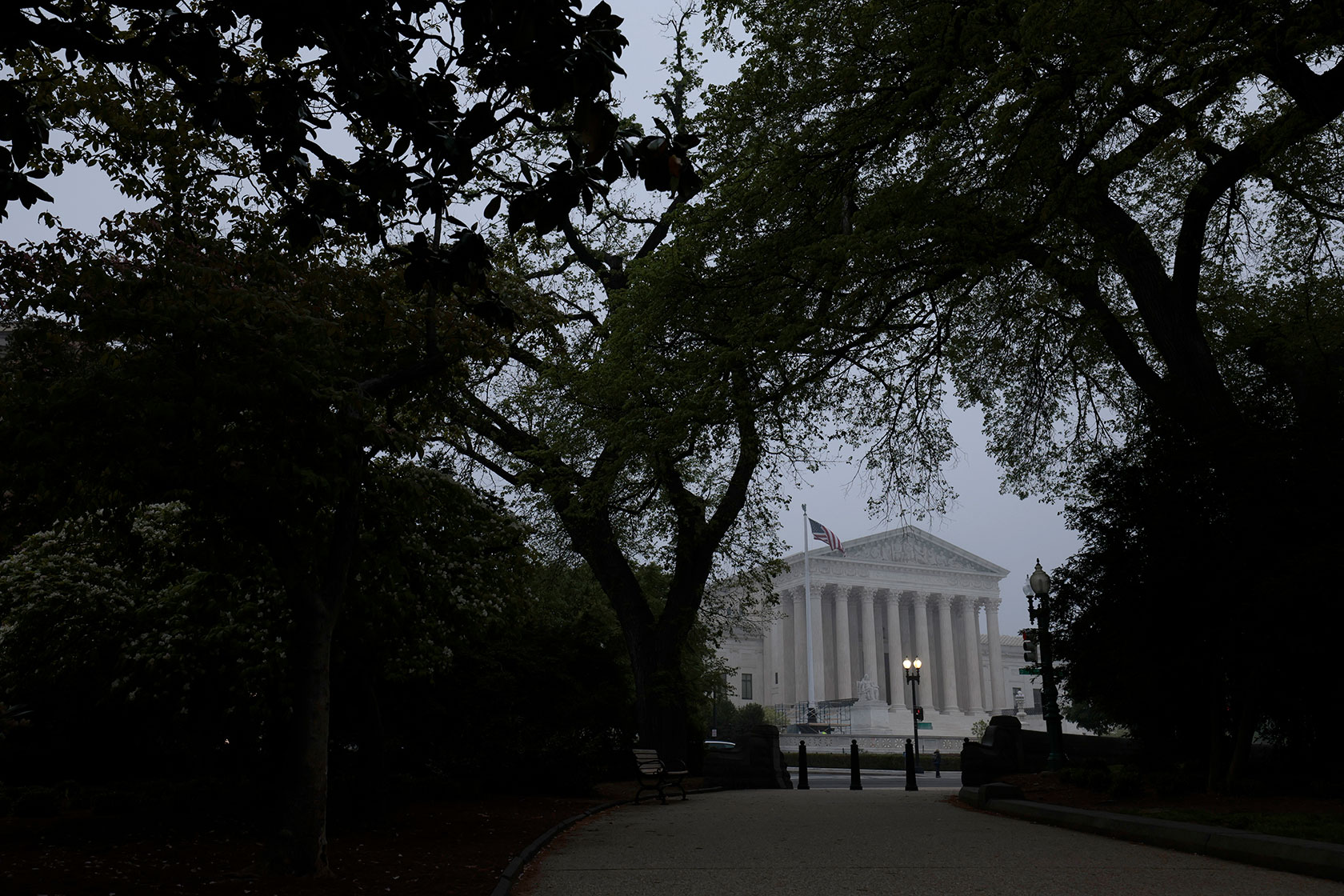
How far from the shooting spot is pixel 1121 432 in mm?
21531

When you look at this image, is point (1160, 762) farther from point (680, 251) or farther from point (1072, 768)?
point (680, 251)

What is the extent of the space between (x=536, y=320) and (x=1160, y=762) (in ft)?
38.1

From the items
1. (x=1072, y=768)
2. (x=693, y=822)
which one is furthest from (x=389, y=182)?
(x=1072, y=768)

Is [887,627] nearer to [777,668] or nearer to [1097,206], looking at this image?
[777,668]

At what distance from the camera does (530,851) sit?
9.72 meters

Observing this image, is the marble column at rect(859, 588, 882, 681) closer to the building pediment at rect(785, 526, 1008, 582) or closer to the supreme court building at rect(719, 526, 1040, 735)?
the supreme court building at rect(719, 526, 1040, 735)

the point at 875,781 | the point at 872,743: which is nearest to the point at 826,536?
the point at 872,743

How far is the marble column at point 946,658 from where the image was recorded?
323 ft

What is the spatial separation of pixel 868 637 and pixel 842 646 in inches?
103

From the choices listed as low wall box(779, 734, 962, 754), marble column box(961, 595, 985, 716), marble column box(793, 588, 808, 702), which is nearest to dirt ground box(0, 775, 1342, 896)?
low wall box(779, 734, 962, 754)

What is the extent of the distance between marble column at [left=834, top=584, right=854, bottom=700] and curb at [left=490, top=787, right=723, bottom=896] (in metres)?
84.2

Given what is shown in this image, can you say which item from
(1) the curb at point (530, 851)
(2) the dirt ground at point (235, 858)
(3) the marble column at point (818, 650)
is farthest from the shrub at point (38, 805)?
(3) the marble column at point (818, 650)

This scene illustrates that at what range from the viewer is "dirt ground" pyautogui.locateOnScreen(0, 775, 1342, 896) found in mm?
7840

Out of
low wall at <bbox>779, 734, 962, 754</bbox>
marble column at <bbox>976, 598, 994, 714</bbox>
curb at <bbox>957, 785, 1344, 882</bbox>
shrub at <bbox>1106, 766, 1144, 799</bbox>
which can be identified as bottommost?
low wall at <bbox>779, 734, 962, 754</bbox>
